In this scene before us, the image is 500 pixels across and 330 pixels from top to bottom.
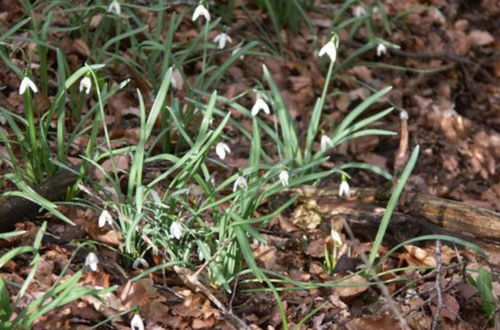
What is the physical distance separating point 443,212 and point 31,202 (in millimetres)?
1774

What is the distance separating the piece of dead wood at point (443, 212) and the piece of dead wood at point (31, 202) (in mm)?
1018

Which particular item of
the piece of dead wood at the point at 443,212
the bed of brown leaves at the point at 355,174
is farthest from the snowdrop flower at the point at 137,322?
the piece of dead wood at the point at 443,212

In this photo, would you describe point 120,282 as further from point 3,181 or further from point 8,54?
point 8,54

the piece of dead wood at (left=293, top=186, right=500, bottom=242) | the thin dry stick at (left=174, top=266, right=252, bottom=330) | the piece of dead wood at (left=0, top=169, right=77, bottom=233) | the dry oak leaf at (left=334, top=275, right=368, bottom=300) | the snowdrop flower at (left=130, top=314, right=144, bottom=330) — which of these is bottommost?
the piece of dead wood at (left=293, top=186, right=500, bottom=242)

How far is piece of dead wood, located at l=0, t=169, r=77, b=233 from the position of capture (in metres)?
3.03

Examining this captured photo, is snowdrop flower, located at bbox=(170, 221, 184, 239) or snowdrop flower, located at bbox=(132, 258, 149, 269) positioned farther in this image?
snowdrop flower, located at bbox=(132, 258, 149, 269)

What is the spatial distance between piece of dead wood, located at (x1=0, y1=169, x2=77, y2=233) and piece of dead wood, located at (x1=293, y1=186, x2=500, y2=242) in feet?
3.34

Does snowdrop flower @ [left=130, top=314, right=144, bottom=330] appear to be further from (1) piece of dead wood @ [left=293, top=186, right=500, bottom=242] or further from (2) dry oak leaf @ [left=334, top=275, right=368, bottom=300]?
(1) piece of dead wood @ [left=293, top=186, right=500, bottom=242]

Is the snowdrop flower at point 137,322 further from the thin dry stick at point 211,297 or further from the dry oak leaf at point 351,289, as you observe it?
the dry oak leaf at point 351,289

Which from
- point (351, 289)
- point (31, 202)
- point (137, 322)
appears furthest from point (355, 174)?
point (137, 322)

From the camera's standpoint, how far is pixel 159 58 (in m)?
4.26

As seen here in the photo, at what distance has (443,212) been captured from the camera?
3.64m

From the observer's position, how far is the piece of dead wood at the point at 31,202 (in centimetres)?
303

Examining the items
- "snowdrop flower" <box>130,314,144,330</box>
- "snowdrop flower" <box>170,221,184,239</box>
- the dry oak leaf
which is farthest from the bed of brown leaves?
"snowdrop flower" <box>170,221,184,239</box>
